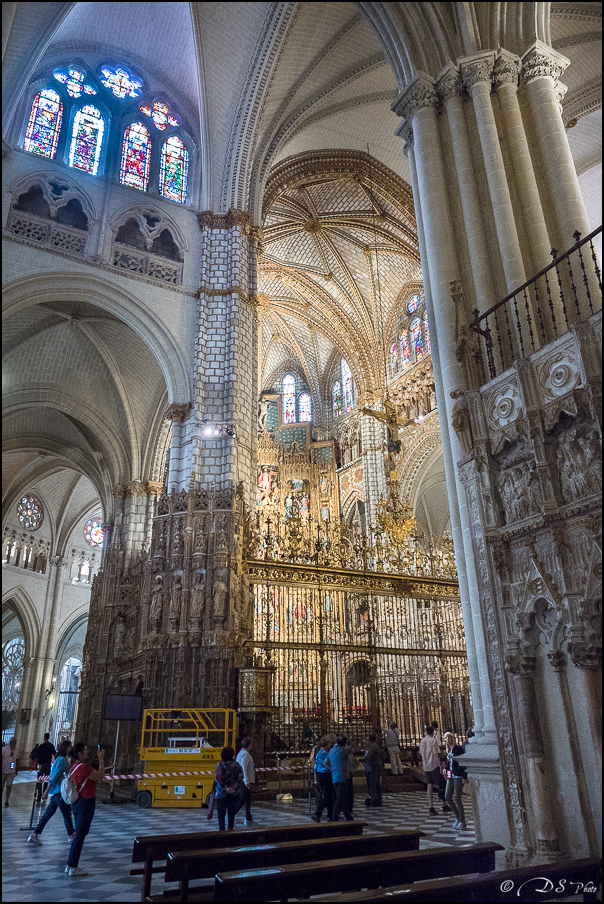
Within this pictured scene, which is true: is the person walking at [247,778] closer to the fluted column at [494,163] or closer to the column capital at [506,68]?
the fluted column at [494,163]

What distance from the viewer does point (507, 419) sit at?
6738 mm

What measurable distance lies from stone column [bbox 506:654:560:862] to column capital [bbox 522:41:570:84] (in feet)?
26.9

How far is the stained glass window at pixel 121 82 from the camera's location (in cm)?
1787

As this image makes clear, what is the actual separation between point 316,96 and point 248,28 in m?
2.59

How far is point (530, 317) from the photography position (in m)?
7.48

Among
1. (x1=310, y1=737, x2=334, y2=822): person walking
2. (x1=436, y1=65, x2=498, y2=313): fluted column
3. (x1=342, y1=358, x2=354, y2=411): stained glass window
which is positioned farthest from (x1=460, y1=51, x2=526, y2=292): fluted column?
(x1=342, y1=358, x2=354, y2=411): stained glass window

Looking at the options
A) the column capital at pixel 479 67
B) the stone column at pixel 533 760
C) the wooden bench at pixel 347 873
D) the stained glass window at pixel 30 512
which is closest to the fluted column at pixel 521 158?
the column capital at pixel 479 67

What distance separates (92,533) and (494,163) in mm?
31722

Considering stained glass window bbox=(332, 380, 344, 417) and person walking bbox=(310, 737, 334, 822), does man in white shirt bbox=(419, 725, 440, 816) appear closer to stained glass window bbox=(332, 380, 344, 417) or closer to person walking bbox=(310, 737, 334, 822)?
person walking bbox=(310, 737, 334, 822)

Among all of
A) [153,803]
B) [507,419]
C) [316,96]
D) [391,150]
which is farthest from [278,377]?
[507,419]

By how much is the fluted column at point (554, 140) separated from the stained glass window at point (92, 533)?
3150cm

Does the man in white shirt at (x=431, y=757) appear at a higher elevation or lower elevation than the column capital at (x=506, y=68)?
lower

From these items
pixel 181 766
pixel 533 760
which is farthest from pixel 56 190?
pixel 533 760

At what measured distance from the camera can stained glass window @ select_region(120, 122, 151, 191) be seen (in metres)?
17.1
